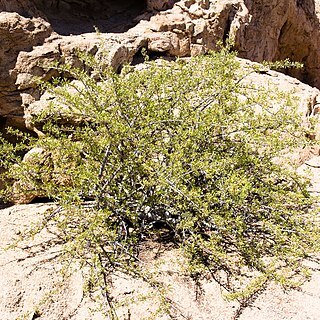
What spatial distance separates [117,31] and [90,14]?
0.79 meters

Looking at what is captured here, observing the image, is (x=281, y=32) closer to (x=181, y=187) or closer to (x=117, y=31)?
(x=117, y=31)

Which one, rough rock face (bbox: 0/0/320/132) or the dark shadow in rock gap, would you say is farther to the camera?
the dark shadow in rock gap

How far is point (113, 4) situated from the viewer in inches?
247

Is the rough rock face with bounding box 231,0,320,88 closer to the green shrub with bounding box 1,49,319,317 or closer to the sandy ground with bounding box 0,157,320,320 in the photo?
the green shrub with bounding box 1,49,319,317

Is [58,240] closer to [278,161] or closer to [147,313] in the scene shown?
[147,313]

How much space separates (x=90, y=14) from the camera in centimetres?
602

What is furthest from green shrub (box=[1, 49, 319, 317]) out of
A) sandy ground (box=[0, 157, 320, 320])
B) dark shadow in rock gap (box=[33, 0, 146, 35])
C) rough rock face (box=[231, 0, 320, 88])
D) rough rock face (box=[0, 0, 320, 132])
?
rough rock face (box=[231, 0, 320, 88])

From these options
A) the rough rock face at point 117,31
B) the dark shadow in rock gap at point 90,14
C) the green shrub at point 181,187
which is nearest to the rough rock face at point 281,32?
the rough rock face at point 117,31

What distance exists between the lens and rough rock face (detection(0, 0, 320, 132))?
455cm

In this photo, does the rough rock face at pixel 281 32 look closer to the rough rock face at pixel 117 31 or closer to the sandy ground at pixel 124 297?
the rough rock face at pixel 117 31

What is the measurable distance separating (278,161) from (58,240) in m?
2.48

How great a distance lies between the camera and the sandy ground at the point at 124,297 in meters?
2.62

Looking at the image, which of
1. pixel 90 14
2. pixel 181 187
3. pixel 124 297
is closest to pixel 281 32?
pixel 90 14

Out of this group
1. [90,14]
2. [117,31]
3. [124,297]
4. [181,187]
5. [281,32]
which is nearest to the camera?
[124,297]
